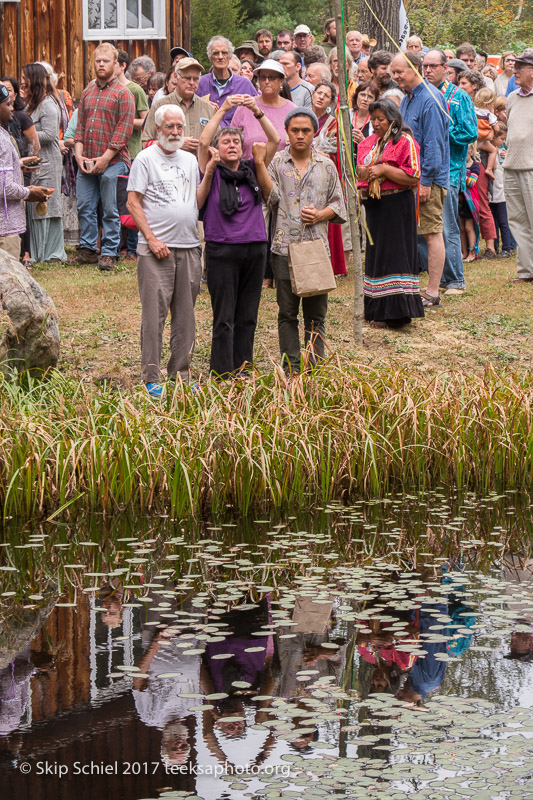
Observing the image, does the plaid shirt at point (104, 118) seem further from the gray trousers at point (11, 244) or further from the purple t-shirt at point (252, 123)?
the gray trousers at point (11, 244)

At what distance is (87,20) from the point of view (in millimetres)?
17406

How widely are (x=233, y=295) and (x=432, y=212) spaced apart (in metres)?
3.33

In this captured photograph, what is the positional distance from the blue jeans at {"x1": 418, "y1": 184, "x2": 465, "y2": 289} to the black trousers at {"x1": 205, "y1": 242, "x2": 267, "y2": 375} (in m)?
3.75

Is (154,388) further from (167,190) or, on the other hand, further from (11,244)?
(11,244)

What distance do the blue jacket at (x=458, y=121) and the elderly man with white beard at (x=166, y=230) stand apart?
4.38 metres

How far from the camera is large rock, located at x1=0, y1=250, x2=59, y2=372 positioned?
29.1 ft

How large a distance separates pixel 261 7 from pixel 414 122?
918 inches

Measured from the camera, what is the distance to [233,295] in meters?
9.01

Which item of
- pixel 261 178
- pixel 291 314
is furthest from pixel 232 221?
pixel 291 314

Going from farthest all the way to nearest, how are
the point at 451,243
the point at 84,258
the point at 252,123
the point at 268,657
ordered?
the point at 84,258 → the point at 451,243 → the point at 252,123 → the point at 268,657

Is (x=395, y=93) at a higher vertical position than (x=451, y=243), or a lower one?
higher

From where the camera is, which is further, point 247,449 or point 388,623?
point 247,449

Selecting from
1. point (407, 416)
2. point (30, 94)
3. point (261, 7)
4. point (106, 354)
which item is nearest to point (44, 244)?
point (30, 94)

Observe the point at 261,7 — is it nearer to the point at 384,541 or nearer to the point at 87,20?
the point at 87,20
